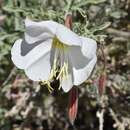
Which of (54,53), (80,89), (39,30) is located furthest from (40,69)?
(80,89)

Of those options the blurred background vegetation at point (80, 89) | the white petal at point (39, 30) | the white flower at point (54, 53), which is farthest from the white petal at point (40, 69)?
the blurred background vegetation at point (80, 89)

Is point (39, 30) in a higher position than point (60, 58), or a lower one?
higher

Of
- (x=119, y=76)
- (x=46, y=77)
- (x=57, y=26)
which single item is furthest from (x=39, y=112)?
(x=57, y=26)

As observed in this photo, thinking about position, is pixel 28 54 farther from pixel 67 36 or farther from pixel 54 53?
pixel 67 36

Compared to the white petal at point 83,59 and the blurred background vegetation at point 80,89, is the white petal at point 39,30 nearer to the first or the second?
the white petal at point 83,59

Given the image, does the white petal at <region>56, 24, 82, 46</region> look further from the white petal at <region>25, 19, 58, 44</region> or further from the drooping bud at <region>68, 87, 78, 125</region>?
the drooping bud at <region>68, 87, 78, 125</region>

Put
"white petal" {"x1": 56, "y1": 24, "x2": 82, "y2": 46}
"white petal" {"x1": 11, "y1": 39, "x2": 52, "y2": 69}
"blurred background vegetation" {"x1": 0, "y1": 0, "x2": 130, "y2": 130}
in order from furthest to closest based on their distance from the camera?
1. "blurred background vegetation" {"x1": 0, "y1": 0, "x2": 130, "y2": 130}
2. "white petal" {"x1": 11, "y1": 39, "x2": 52, "y2": 69}
3. "white petal" {"x1": 56, "y1": 24, "x2": 82, "y2": 46}

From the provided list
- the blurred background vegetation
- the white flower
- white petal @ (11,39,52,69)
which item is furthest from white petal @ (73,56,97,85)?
the blurred background vegetation
